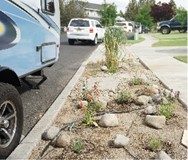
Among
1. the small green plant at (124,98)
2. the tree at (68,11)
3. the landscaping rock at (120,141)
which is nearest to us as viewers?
the landscaping rock at (120,141)

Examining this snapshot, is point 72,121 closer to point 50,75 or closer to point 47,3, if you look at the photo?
point 47,3

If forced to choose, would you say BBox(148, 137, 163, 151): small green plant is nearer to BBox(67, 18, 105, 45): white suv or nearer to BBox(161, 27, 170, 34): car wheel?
BBox(67, 18, 105, 45): white suv

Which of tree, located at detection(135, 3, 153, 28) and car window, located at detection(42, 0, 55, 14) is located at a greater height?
car window, located at detection(42, 0, 55, 14)

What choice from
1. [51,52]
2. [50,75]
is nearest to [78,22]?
[50,75]

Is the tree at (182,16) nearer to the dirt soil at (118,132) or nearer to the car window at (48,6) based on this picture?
the car window at (48,6)

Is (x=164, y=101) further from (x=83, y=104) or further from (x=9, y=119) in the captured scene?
(x=9, y=119)

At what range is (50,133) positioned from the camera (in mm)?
4789

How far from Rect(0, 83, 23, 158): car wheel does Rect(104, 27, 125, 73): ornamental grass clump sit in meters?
6.22

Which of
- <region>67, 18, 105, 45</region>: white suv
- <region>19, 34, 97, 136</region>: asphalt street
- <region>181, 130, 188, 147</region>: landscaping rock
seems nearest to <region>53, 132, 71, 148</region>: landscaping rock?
<region>19, 34, 97, 136</region>: asphalt street

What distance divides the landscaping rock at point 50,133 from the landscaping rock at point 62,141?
21 centimetres

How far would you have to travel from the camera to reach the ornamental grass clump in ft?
35.1

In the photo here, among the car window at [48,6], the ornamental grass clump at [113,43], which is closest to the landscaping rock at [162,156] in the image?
the car window at [48,6]

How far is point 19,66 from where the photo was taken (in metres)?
5.43

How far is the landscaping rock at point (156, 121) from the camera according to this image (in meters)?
5.06
